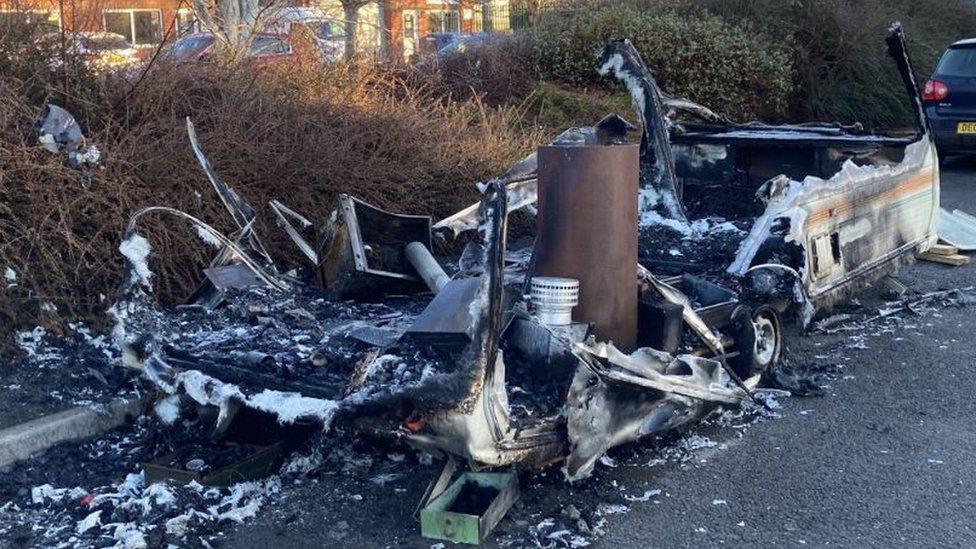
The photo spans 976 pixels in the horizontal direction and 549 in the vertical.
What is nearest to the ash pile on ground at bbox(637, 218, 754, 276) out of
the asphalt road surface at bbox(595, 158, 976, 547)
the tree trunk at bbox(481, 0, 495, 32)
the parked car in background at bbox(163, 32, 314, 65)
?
the asphalt road surface at bbox(595, 158, 976, 547)

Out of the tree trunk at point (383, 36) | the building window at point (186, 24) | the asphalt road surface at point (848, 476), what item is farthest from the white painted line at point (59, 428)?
the tree trunk at point (383, 36)

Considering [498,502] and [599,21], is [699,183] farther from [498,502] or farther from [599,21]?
[599,21]

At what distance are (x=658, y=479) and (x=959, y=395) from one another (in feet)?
6.72

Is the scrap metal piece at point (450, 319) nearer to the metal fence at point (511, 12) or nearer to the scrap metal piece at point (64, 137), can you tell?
the scrap metal piece at point (64, 137)

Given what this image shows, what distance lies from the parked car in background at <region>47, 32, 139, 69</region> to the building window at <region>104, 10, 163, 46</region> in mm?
200

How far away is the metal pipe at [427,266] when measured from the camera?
521 cm

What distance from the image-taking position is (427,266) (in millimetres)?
5363

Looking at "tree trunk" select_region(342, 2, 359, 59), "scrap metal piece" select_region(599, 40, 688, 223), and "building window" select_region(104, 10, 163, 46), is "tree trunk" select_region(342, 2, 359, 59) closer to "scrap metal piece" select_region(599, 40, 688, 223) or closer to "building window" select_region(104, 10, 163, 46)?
"building window" select_region(104, 10, 163, 46)

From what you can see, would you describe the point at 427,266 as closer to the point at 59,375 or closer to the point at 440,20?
the point at 59,375

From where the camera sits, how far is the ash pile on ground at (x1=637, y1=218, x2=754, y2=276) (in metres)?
5.77

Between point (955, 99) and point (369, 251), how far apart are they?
10.2m

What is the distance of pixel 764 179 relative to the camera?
7348mm

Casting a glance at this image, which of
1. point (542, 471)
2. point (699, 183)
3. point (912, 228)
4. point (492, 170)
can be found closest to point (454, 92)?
point (492, 170)

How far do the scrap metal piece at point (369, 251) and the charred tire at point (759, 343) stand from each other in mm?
1675
